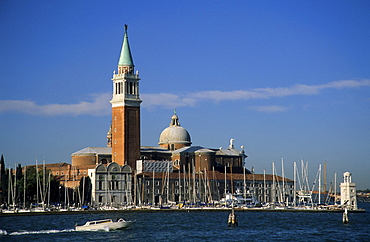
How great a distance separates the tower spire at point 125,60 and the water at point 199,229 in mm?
31128

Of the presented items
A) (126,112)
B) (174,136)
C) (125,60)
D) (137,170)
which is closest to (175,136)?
(174,136)

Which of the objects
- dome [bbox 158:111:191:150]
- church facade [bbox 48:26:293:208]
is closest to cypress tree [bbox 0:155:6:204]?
church facade [bbox 48:26:293:208]

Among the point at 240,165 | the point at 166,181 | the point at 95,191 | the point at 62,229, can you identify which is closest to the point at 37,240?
the point at 62,229

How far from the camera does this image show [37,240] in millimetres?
55469

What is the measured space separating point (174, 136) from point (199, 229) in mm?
57345

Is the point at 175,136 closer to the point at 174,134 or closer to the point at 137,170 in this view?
the point at 174,134

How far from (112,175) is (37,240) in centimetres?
4868

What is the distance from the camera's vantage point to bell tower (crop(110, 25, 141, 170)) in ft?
350

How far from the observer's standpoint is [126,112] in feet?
350

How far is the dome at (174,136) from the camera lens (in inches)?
Result: 4791

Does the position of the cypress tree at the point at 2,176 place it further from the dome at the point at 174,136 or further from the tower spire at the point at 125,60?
the dome at the point at 174,136

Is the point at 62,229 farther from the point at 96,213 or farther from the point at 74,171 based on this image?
the point at 74,171

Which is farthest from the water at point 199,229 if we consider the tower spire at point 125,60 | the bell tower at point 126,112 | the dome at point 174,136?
the dome at point 174,136

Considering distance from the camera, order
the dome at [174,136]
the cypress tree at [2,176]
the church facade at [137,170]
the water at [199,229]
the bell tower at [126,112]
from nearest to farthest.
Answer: the water at [199,229], the cypress tree at [2,176], the church facade at [137,170], the bell tower at [126,112], the dome at [174,136]
